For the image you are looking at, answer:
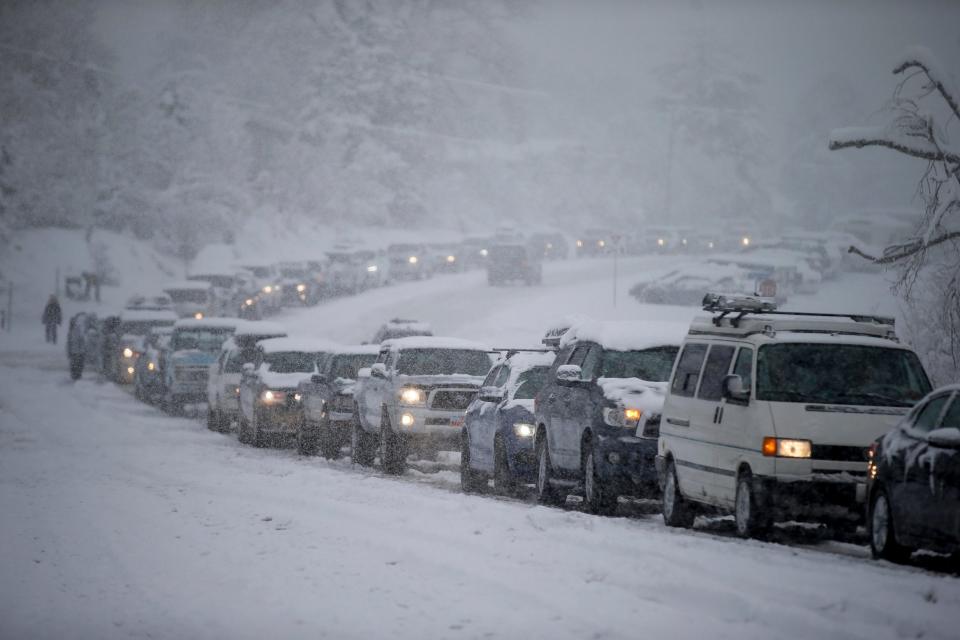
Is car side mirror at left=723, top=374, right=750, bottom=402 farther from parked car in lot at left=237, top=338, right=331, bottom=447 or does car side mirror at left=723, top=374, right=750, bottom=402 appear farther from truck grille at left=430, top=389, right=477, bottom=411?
parked car in lot at left=237, top=338, right=331, bottom=447

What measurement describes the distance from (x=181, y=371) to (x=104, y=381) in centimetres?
1074

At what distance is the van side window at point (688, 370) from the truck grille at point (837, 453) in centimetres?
200

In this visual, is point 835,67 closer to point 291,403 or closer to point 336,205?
point 336,205

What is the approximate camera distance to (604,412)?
15070 mm

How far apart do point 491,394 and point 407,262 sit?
176 ft

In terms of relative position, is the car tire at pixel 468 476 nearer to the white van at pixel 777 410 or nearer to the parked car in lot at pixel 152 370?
the white van at pixel 777 410

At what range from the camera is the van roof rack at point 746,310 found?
13.5 meters

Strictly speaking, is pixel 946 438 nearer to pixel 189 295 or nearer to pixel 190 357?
pixel 190 357

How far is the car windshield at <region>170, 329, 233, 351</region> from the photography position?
34.2 meters

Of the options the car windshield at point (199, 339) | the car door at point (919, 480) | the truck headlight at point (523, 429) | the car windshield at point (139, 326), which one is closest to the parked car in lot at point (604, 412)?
the truck headlight at point (523, 429)

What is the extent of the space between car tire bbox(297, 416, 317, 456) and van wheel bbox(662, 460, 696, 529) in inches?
467

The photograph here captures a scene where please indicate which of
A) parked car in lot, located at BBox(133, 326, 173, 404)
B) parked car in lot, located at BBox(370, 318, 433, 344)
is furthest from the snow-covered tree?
parked car in lot, located at BBox(133, 326, 173, 404)

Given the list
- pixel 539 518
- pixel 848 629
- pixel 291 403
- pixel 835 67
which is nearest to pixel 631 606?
pixel 848 629

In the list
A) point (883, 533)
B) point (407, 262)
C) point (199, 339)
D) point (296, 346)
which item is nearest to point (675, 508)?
point (883, 533)
